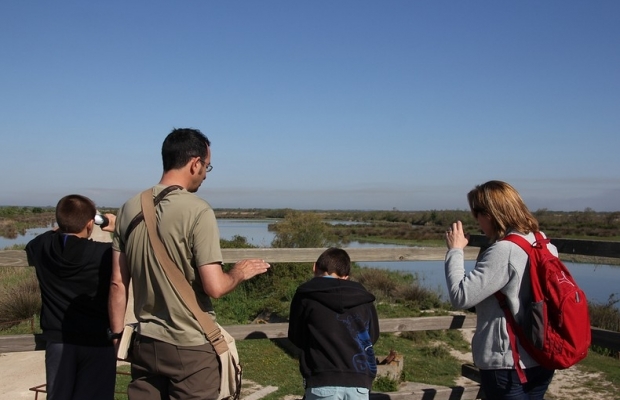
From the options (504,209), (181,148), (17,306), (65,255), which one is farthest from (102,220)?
(17,306)

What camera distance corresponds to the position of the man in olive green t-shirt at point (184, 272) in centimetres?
249

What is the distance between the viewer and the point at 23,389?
6.18 metres

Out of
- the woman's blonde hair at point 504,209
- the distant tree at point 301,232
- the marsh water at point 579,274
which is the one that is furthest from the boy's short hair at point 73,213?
the distant tree at point 301,232

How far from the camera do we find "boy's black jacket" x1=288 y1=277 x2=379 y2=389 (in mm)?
2971

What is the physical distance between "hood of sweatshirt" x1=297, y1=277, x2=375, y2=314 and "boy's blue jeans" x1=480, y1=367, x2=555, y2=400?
755 mm

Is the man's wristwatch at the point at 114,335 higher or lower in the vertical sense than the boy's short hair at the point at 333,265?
lower

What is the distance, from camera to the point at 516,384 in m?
2.56

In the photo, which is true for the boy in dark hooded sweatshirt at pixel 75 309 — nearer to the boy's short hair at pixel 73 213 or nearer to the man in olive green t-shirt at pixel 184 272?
the boy's short hair at pixel 73 213

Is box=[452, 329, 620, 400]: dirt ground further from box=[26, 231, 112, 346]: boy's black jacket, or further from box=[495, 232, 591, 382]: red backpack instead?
box=[26, 231, 112, 346]: boy's black jacket

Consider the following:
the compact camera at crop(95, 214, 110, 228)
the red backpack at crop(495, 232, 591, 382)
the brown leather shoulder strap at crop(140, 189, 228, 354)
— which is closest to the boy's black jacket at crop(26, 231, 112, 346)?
the compact camera at crop(95, 214, 110, 228)

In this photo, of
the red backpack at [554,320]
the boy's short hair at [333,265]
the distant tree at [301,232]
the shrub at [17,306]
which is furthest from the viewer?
the distant tree at [301,232]

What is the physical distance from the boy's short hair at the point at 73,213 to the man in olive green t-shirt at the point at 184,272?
Result: 48 cm

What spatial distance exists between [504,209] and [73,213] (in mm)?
2190

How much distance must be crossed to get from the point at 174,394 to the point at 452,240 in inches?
58.8
